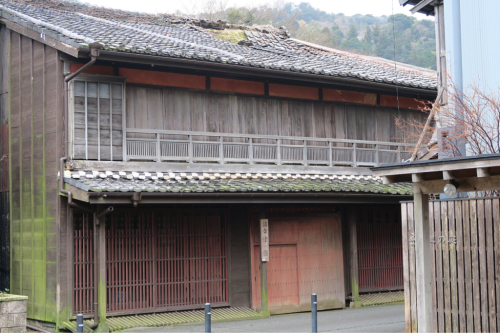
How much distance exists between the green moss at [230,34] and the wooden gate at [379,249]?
851 cm

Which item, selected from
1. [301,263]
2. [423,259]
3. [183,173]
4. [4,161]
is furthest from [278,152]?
[423,259]

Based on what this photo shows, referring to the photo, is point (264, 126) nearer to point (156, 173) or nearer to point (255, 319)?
point (156, 173)

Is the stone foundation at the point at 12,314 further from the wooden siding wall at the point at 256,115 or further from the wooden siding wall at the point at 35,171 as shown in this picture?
the wooden siding wall at the point at 256,115

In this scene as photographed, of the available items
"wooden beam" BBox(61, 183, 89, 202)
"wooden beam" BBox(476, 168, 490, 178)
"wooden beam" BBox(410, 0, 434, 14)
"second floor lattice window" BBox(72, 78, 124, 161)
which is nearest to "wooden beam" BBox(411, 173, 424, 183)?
"wooden beam" BBox(476, 168, 490, 178)

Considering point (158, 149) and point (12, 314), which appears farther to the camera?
point (158, 149)

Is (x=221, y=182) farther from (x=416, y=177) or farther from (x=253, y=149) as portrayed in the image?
(x=416, y=177)

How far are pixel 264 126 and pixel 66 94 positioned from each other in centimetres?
563

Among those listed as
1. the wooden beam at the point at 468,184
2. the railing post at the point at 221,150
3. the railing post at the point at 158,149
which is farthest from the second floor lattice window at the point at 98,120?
the wooden beam at the point at 468,184

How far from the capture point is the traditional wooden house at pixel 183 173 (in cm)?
1394

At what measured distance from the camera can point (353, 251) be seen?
1750 cm

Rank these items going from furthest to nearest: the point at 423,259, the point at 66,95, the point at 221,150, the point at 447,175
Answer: the point at 221,150
the point at 66,95
the point at 423,259
the point at 447,175

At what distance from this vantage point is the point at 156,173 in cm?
1465

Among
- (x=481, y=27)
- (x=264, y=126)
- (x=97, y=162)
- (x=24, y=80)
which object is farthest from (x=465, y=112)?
(x=24, y=80)

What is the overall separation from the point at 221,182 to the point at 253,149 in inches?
84.8
